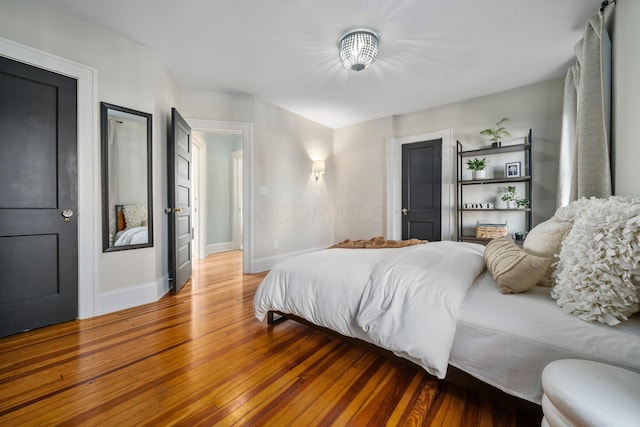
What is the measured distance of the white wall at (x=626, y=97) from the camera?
1469mm

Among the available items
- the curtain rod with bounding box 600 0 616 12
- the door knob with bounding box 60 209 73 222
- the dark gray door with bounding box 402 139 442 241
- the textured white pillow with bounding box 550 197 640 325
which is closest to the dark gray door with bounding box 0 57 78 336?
the door knob with bounding box 60 209 73 222

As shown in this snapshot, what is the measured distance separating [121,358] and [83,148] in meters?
1.76

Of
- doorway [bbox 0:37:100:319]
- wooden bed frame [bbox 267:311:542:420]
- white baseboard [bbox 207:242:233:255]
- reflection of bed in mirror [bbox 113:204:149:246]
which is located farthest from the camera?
white baseboard [bbox 207:242:233:255]

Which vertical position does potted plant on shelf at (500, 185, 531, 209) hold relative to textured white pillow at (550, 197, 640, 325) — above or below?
above

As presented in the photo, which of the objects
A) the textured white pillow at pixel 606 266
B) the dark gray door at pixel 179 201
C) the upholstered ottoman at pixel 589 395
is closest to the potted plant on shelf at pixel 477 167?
the textured white pillow at pixel 606 266

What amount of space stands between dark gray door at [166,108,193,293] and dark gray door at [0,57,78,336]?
31.6 inches

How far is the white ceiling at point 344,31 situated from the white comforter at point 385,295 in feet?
6.40

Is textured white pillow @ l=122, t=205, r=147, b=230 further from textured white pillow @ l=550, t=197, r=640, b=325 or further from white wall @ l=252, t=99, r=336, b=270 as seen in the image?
textured white pillow @ l=550, t=197, r=640, b=325

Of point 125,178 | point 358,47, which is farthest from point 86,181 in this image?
point 358,47

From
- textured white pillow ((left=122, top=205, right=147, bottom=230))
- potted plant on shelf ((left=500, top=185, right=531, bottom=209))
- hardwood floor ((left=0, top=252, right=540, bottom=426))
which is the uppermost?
potted plant on shelf ((left=500, top=185, right=531, bottom=209))

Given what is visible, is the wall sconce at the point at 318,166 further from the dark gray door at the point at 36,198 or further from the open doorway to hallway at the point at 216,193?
the dark gray door at the point at 36,198

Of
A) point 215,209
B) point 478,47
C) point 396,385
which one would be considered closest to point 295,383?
point 396,385

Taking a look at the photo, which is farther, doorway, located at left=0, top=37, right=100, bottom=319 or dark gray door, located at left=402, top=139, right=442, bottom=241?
dark gray door, located at left=402, top=139, right=442, bottom=241

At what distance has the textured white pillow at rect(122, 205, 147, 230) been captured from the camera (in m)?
2.51
